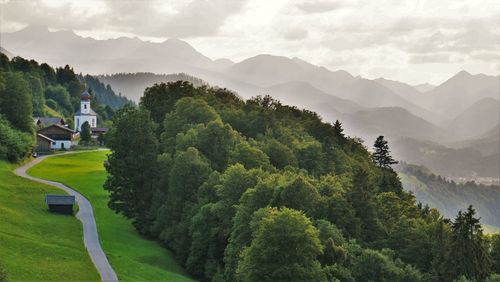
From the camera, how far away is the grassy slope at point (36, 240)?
4331cm

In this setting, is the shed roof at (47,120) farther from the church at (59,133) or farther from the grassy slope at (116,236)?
the grassy slope at (116,236)

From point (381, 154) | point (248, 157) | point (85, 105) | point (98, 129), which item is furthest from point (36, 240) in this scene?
point (85, 105)

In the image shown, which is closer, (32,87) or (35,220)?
(35,220)

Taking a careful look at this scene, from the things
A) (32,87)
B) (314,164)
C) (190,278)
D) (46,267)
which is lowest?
(190,278)

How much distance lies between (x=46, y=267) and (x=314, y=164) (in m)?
47.9

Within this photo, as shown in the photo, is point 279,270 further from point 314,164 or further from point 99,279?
point 314,164

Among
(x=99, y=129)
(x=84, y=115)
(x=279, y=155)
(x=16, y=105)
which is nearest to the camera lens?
(x=279, y=155)

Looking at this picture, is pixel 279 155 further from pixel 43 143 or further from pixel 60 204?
pixel 43 143

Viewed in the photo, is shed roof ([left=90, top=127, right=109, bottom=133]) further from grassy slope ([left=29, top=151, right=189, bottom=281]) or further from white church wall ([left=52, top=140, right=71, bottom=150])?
grassy slope ([left=29, top=151, right=189, bottom=281])

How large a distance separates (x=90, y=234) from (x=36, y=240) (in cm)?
1031

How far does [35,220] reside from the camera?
62.0 m

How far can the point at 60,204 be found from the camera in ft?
226

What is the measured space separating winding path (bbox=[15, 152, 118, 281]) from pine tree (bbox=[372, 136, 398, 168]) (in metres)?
56.5

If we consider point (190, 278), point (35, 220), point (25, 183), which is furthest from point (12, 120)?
point (190, 278)
